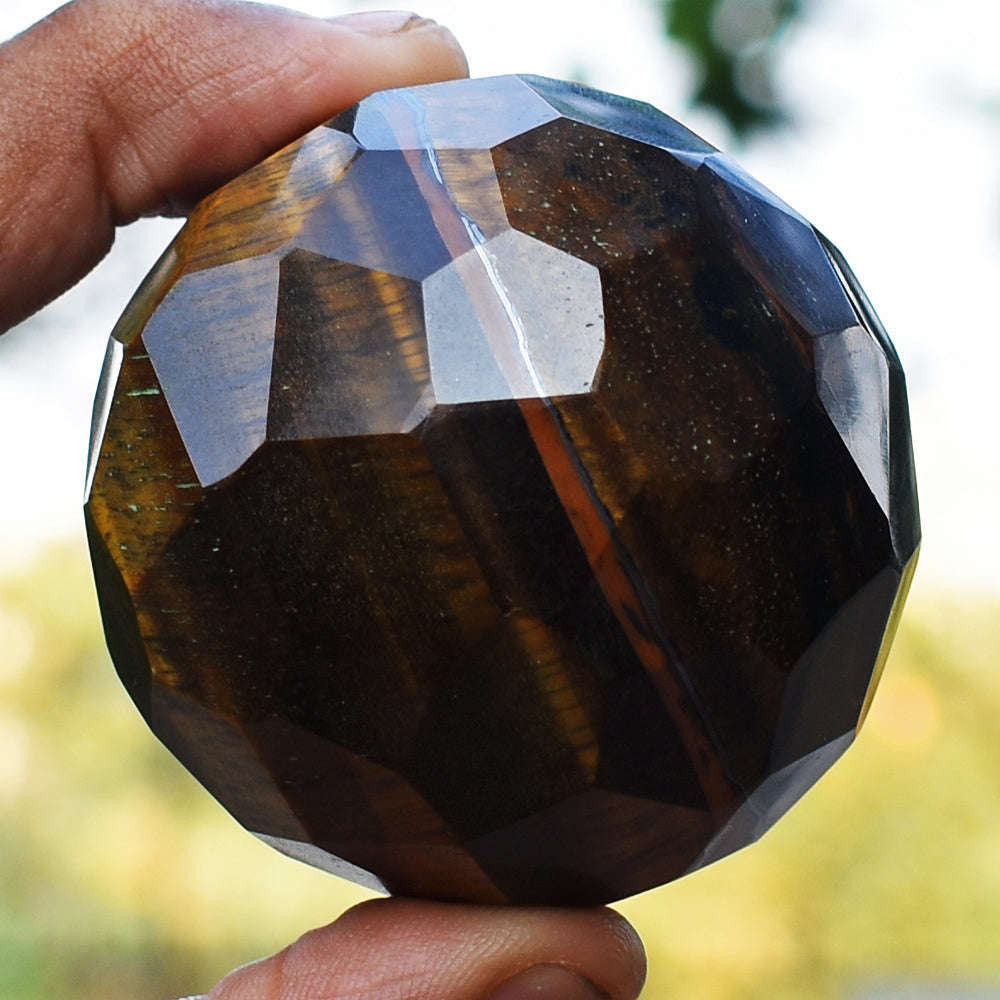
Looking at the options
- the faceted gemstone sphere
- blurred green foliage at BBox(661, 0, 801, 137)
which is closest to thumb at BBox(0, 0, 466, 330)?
the faceted gemstone sphere

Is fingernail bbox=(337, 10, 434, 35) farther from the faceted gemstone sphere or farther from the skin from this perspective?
the faceted gemstone sphere

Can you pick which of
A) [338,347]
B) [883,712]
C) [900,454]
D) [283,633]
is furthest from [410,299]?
[883,712]

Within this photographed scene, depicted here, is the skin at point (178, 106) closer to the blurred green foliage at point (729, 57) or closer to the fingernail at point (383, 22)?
the fingernail at point (383, 22)

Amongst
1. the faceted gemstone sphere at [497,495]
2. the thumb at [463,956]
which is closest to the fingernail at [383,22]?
the faceted gemstone sphere at [497,495]

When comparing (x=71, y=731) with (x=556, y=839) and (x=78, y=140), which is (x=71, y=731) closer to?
(x=78, y=140)

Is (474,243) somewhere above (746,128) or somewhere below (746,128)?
above

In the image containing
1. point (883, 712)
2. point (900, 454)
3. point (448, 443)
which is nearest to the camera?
point (448, 443)
